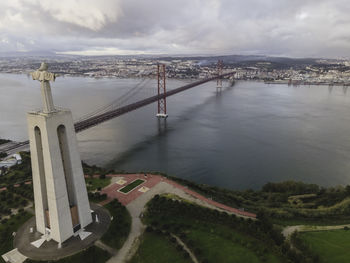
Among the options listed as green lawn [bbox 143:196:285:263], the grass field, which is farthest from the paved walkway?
the grass field

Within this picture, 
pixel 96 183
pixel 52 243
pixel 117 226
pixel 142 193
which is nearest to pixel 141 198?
pixel 142 193

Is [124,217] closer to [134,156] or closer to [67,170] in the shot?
[67,170]

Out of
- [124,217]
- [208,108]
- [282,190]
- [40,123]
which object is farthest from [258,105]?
[40,123]

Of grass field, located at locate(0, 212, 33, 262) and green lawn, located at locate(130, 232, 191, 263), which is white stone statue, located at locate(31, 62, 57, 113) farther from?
green lawn, located at locate(130, 232, 191, 263)

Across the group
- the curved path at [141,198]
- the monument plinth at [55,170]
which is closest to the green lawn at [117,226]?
the curved path at [141,198]

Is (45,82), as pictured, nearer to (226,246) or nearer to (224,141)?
(226,246)

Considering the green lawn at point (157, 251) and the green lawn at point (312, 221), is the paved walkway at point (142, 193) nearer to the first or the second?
the green lawn at point (312, 221)
